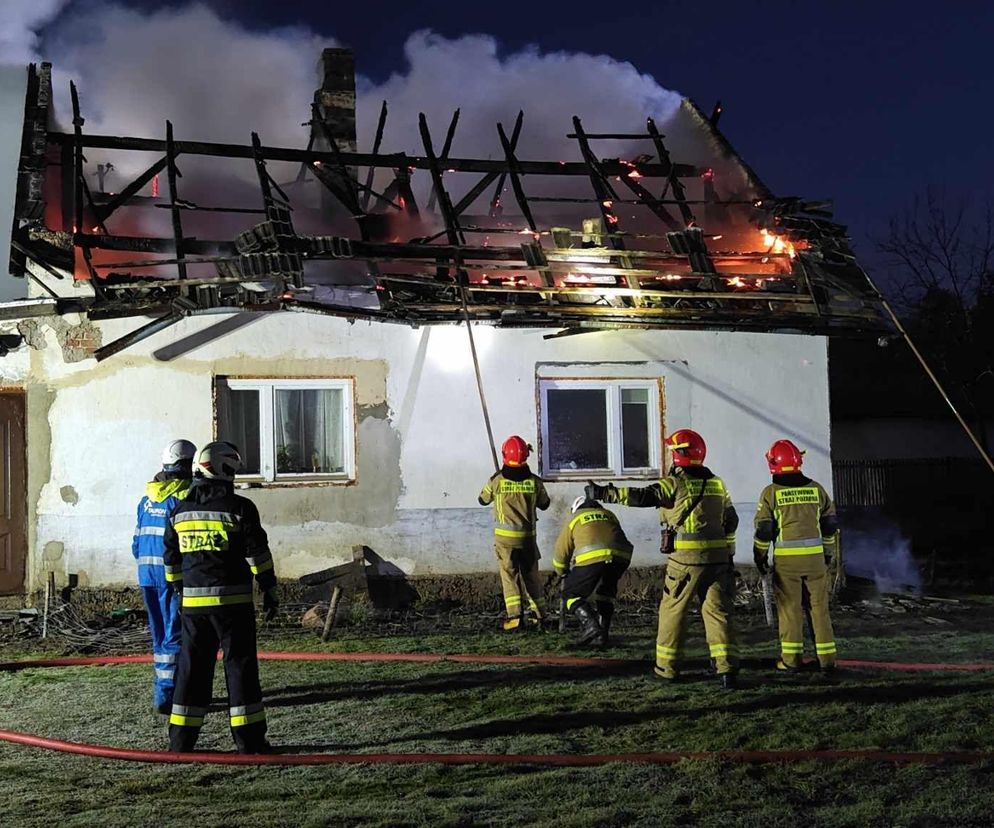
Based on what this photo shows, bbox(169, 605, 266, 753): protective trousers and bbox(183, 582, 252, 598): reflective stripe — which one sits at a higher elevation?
bbox(183, 582, 252, 598): reflective stripe

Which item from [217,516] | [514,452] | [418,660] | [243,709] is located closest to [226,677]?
[243,709]

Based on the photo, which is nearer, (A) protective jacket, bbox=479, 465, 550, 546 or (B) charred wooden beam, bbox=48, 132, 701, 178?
(A) protective jacket, bbox=479, 465, 550, 546

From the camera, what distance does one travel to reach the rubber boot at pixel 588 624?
8.78 m

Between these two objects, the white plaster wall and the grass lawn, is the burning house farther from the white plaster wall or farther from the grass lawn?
the grass lawn

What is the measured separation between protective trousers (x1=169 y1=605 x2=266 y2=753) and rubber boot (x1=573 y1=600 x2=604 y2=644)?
3762mm

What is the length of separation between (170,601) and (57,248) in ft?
16.4

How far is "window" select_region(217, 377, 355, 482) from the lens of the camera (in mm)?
10875

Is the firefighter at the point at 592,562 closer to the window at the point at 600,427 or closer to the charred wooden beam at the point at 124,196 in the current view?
the window at the point at 600,427

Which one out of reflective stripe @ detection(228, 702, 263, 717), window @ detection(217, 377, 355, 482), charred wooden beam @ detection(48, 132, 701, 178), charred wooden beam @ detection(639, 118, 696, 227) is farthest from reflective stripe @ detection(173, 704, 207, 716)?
charred wooden beam @ detection(639, 118, 696, 227)

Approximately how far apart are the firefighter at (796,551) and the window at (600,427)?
3949 millimetres

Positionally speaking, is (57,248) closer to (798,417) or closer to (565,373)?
(565,373)

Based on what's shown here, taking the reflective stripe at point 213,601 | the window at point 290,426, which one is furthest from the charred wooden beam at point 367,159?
the reflective stripe at point 213,601

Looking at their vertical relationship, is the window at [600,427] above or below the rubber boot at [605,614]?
above

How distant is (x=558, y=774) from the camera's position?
502cm
